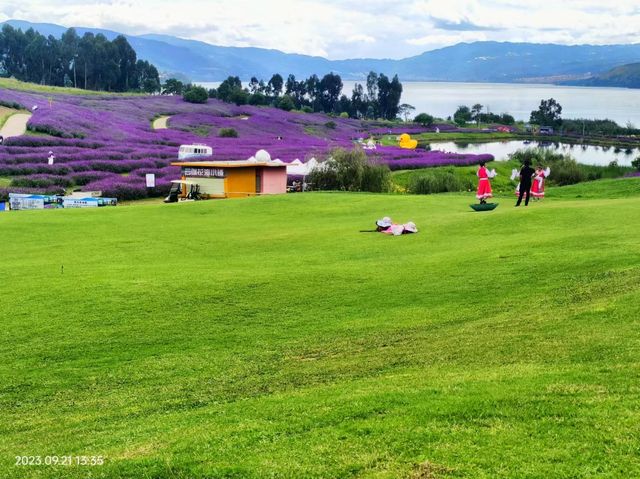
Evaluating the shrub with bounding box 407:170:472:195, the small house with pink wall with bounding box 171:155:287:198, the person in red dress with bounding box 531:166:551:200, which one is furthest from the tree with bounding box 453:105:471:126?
the person in red dress with bounding box 531:166:551:200

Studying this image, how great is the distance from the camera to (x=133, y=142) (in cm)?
6762

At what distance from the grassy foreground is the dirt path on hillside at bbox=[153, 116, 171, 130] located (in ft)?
212

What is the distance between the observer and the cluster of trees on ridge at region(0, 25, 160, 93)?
147375 millimetres

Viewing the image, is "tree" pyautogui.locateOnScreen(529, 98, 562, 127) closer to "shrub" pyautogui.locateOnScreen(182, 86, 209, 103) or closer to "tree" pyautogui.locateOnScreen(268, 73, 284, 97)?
"tree" pyautogui.locateOnScreen(268, 73, 284, 97)

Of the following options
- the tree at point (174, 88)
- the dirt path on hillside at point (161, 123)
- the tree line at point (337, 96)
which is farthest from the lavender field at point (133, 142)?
the tree line at point (337, 96)

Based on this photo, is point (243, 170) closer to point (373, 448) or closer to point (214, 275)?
point (214, 275)

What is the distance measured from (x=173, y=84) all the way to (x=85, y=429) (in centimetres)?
15253

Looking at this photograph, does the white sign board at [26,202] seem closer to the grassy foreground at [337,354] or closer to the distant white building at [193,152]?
the distant white building at [193,152]

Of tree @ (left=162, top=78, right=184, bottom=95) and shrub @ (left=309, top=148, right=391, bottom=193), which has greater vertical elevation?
tree @ (left=162, top=78, right=184, bottom=95)

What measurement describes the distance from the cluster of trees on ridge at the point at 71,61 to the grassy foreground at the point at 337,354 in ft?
450

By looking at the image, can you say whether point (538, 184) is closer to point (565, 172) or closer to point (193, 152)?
point (565, 172)

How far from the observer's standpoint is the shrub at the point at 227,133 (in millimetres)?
84125

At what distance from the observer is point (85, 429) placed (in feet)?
27.6

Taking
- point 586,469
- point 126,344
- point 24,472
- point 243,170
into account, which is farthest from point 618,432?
point 243,170
